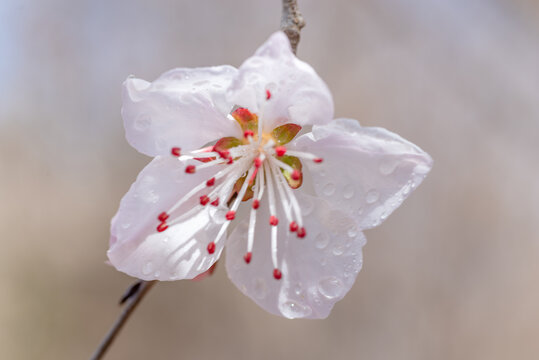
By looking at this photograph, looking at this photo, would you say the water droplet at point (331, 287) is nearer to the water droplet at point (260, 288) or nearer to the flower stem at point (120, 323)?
the water droplet at point (260, 288)

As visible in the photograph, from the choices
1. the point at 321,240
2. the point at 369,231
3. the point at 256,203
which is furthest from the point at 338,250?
the point at 369,231

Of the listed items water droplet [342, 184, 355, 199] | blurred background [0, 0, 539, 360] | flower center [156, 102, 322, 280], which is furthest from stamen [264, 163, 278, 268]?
blurred background [0, 0, 539, 360]

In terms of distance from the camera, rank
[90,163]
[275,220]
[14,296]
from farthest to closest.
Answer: [90,163] < [14,296] < [275,220]

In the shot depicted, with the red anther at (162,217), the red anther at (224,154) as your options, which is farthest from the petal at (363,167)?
the red anther at (162,217)

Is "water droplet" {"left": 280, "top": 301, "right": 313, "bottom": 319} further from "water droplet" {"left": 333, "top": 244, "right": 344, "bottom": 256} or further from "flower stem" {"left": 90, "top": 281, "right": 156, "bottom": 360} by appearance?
Result: "flower stem" {"left": 90, "top": 281, "right": 156, "bottom": 360}

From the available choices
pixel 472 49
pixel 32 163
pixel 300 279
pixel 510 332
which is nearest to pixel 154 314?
pixel 32 163

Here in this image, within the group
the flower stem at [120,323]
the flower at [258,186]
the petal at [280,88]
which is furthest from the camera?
the flower stem at [120,323]

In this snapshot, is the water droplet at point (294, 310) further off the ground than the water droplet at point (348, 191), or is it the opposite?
the water droplet at point (348, 191)

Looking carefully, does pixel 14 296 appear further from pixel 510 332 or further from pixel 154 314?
pixel 510 332
